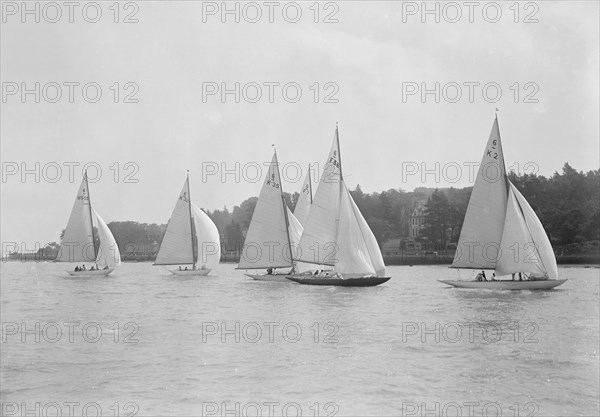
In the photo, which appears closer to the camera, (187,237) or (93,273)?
(187,237)

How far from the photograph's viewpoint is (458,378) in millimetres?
22625

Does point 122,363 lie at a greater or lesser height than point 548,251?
lesser

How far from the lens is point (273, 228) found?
208 ft

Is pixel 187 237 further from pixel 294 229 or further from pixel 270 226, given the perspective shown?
pixel 294 229

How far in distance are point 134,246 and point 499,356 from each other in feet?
577

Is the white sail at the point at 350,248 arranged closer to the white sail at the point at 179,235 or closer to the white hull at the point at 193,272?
the white sail at the point at 179,235

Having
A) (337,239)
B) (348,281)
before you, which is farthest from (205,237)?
(348,281)

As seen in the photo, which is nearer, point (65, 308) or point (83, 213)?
point (65, 308)

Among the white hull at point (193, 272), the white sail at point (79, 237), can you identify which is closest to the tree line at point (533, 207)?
the white hull at point (193, 272)

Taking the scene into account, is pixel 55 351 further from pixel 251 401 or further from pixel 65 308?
pixel 65 308

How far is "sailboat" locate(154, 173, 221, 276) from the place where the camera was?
246ft

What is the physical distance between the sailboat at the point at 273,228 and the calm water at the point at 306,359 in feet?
59.6

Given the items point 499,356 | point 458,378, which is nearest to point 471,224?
point 499,356

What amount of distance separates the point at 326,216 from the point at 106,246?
30.5m
